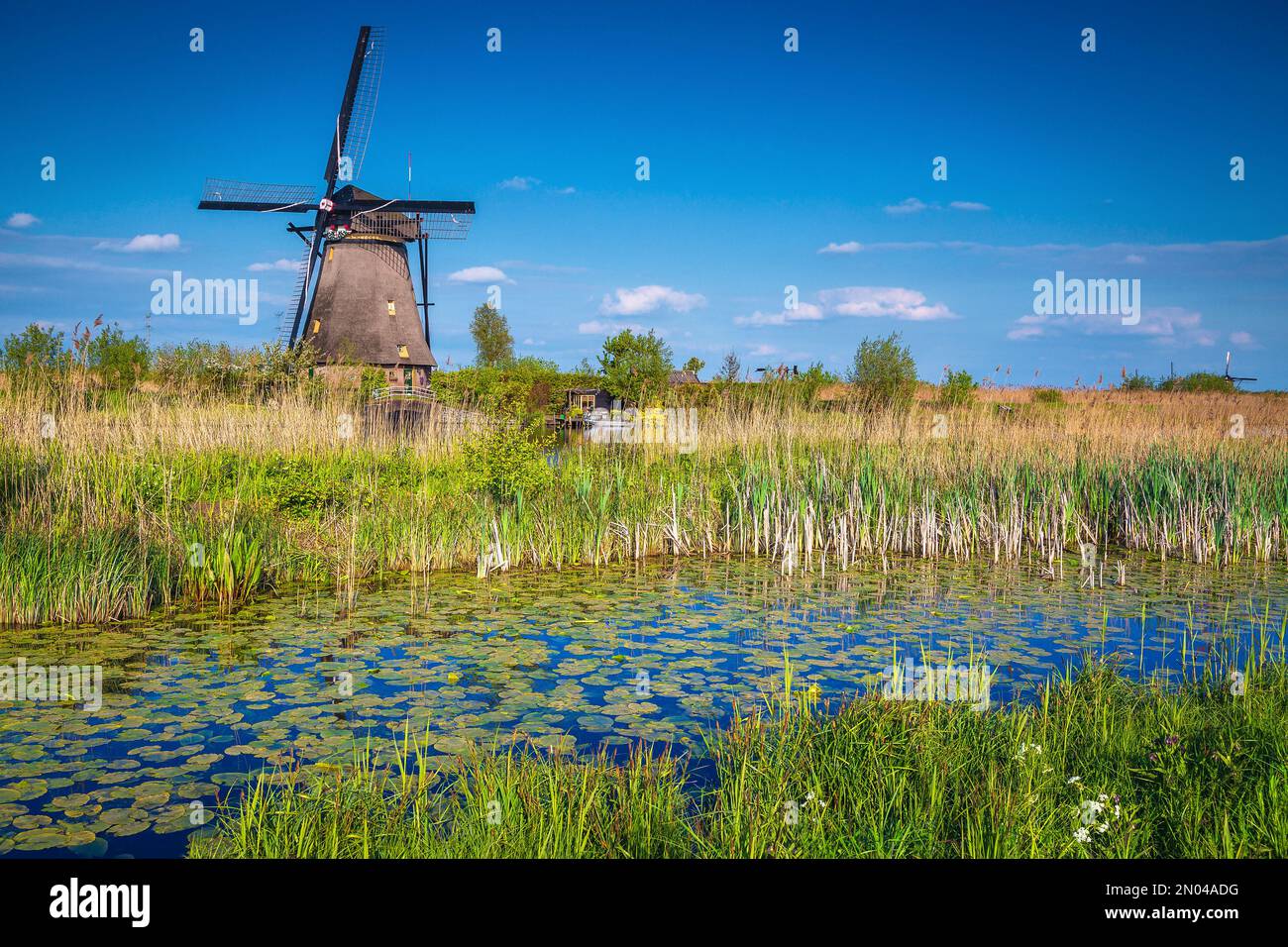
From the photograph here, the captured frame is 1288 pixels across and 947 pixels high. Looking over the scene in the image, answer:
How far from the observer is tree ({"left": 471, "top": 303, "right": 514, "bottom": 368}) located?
5241 cm

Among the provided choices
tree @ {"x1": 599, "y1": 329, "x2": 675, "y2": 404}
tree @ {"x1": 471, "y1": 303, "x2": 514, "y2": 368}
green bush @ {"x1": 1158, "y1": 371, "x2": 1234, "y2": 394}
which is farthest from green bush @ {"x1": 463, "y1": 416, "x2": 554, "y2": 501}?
tree @ {"x1": 471, "y1": 303, "x2": 514, "y2": 368}

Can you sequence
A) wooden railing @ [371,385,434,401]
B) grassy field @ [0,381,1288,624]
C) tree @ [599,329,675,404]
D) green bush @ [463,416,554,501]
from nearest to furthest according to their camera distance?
grassy field @ [0,381,1288,624]
green bush @ [463,416,554,501]
wooden railing @ [371,385,434,401]
tree @ [599,329,675,404]

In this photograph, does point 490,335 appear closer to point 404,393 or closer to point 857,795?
point 404,393

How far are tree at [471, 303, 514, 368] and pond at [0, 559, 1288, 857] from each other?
151ft

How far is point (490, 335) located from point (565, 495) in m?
45.8

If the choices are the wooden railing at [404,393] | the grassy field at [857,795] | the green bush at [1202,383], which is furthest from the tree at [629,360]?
the grassy field at [857,795]

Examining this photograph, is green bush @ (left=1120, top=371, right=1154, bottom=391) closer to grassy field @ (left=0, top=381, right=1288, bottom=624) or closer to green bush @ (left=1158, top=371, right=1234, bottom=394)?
green bush @ (left=1158, top=371, right=1234, bottom=394)

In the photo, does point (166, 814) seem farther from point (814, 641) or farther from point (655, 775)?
point (814, 641)

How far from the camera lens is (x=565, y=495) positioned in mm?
8953

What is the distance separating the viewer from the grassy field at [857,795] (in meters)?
2.77

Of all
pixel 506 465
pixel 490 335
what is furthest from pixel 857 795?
pixel 490 335

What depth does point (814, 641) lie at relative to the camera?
18.7ft

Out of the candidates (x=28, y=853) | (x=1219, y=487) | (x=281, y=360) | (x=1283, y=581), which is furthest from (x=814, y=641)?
(x=281, y=360)

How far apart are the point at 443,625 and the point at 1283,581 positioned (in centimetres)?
750
